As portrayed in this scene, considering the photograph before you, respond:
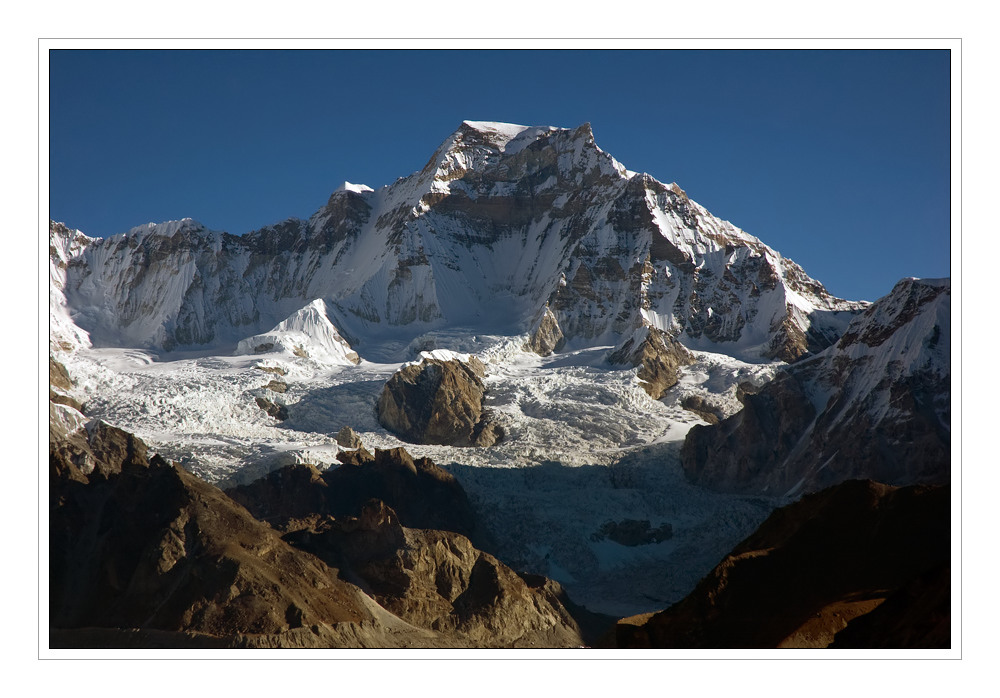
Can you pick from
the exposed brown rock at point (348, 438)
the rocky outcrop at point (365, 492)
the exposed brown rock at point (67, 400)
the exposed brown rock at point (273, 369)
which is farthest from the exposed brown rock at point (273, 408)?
the exposed brown rock at point (67, 400)

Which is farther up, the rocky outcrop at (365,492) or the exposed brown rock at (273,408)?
the exposed brown rock at (273,408)

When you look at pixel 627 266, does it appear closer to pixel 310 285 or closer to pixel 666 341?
pixel 666 341

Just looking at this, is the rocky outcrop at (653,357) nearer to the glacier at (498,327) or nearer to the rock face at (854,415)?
the glacier at (498,327)

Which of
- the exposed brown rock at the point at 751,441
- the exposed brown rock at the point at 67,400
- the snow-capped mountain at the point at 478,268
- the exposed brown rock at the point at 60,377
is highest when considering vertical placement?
the snow-capped mountain at the point at 478,268

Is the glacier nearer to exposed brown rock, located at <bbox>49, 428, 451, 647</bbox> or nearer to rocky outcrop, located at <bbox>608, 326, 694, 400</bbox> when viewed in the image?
rocky outcrop, located at <bbox>608, 326, 694, 400</bbox>

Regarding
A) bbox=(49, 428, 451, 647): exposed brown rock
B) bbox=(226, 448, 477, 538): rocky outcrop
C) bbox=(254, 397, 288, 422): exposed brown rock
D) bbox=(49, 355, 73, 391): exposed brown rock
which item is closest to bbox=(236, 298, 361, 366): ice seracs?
bbox=(254, 397, 288, 422): exposed brown rock

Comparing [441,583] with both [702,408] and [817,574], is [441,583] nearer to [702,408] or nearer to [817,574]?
[817,574]
